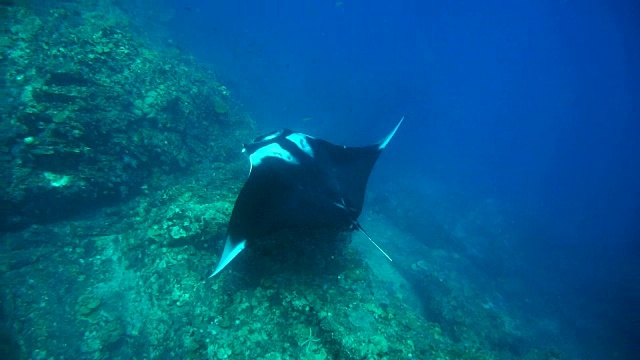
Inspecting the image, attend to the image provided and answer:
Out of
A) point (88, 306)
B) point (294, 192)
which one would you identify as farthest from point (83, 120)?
point (294, 192)

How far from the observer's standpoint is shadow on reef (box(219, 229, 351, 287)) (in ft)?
10.9

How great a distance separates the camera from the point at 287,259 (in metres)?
3.39

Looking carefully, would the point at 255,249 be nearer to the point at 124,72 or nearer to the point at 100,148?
the point at 100,148

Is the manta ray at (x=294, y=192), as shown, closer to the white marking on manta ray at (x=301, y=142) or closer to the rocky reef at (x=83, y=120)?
the white marking on manta ray at (x=301, y=142)

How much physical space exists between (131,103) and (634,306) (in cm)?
2622

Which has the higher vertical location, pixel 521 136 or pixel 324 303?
pixel 521 136

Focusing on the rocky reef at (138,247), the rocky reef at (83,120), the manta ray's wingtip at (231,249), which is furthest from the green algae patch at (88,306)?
the manta ray's wingtip at (231,249)

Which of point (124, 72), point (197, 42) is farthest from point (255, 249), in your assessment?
point (197, 42)

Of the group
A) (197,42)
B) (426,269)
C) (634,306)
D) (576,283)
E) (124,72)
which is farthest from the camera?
(197,42)

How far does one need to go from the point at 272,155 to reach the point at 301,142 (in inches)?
32.1

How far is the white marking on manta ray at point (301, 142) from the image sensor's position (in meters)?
4.23

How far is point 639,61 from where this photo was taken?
3556 inches

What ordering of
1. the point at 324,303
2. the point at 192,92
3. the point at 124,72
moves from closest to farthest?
1. the point at 324,303
2. the point at 124,72
3. the point at 192,92

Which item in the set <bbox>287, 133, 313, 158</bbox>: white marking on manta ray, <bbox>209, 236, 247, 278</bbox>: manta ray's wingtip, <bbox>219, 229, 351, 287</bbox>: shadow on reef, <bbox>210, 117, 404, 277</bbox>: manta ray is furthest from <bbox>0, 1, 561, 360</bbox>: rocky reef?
<bbox>287, 133, 313, 158</bbox>: white marking on manta ray
